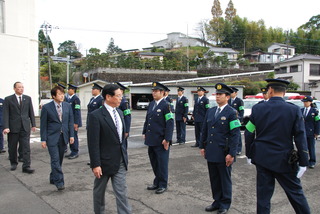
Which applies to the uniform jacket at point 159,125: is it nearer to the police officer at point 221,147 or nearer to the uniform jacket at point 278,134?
the police officer at point 221,147

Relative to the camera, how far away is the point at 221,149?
424cm

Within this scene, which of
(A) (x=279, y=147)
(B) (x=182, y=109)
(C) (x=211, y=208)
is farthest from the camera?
(B) (x=182, y=109)

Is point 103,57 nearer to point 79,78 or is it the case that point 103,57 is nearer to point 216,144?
point 79,78

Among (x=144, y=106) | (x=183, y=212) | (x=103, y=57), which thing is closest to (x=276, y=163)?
(x=183, y=212)

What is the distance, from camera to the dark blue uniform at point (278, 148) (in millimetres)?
3398

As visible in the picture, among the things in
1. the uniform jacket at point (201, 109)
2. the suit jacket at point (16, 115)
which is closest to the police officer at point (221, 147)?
the suit jacket at point (16, 115)

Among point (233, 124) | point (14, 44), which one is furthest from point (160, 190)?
point (14, 44)

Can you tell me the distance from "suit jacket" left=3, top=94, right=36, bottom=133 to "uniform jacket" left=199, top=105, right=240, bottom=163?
188 inches

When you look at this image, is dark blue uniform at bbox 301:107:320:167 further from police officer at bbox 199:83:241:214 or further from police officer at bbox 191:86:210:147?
police officer at bbox 199:83:241:214

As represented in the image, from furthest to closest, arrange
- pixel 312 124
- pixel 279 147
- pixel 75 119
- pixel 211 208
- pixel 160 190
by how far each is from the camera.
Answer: pixel 75 119 < pixel 312 124 < pixel 160 190 < pixel 211 208 < pixel 279 147

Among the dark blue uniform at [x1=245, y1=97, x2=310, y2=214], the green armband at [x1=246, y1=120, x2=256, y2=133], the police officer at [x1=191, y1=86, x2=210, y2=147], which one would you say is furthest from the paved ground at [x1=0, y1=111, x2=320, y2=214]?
the police officer at [x1=191, y1=86, x2=210, y2=147]

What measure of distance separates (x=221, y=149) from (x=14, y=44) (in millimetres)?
17731

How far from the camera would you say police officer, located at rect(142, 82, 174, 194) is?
5.15m

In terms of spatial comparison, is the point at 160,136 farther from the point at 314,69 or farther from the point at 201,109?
the point at 314,69
